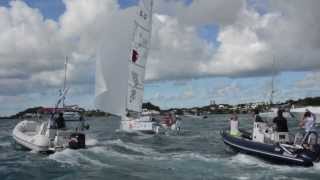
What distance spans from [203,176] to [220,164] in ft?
11.0

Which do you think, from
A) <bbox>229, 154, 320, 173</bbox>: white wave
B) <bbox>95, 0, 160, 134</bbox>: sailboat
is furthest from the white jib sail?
<bbox>229, 154, 320, 173</bbox>: white wave

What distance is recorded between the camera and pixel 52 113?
96.4ft

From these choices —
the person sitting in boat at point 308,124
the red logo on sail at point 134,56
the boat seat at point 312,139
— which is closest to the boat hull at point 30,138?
the red logo on sail at point 134,56

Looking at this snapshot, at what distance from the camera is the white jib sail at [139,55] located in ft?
133

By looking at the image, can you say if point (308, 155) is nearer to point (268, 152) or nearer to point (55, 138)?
point (268, 152)

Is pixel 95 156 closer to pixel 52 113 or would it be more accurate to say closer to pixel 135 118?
pixel 52 113

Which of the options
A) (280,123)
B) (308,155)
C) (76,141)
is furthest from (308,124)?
(76,141)

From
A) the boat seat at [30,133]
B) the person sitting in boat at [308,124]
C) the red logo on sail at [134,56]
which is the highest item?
the red logo on sail at [134,56]

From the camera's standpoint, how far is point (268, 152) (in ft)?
74.5

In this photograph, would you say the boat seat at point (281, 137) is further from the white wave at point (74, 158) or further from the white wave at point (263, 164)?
the white wave at point (74, 158)

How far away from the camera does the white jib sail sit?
133ft

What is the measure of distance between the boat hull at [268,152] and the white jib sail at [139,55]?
51.0 feet

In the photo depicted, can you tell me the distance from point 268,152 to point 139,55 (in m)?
20.2

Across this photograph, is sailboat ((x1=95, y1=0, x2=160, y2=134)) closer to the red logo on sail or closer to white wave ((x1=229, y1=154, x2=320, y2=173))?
the red logo on sail
